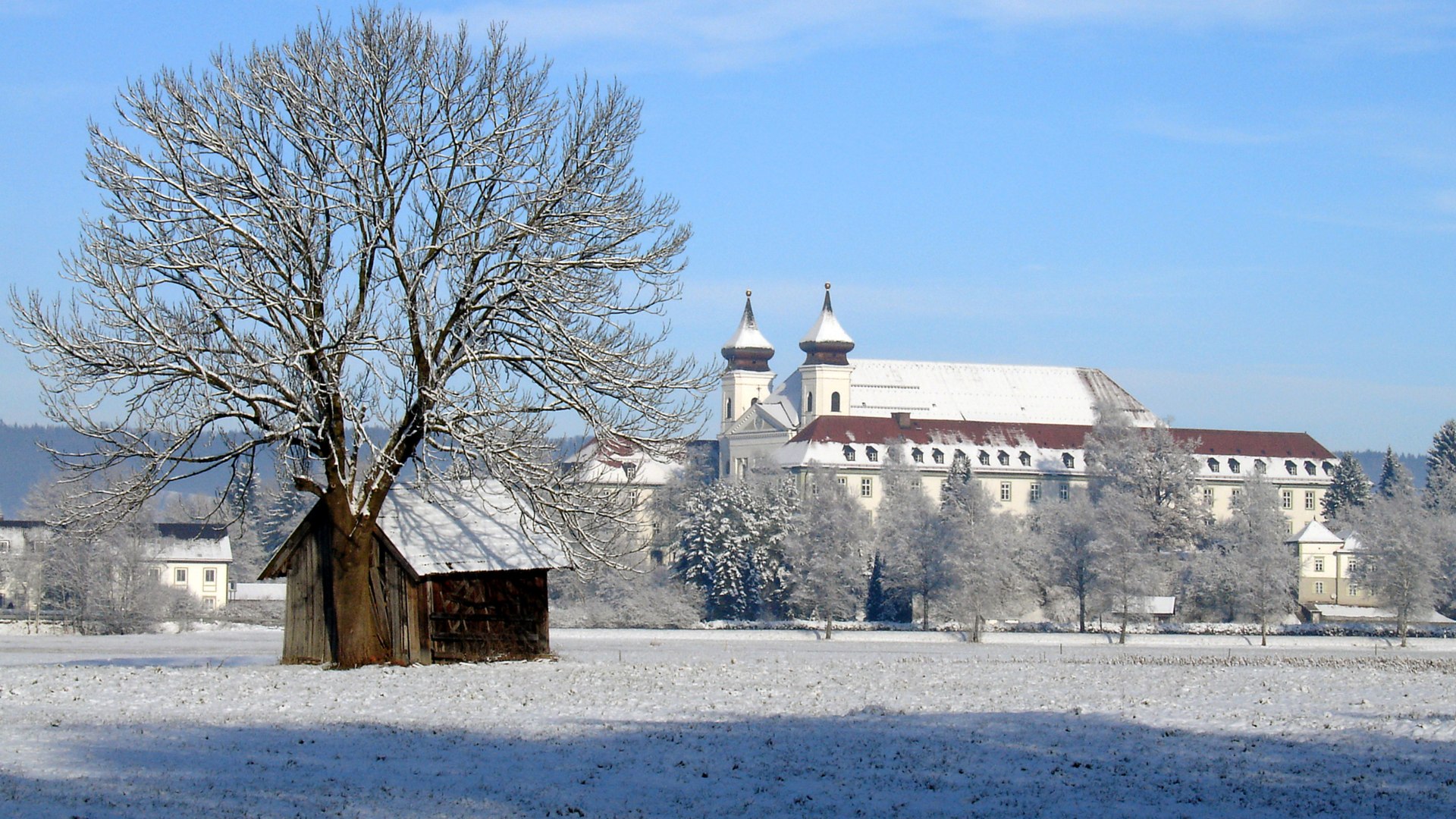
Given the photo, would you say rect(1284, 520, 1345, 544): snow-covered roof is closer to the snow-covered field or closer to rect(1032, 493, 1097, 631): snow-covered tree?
rect(1032, 493, 1097, 631): snow-covered tree

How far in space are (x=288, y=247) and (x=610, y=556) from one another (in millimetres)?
6668

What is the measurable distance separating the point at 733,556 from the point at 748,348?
88425 millimetres

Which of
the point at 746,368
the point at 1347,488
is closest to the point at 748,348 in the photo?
the point at 746,368

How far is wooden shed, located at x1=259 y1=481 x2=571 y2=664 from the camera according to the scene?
83.6 ft

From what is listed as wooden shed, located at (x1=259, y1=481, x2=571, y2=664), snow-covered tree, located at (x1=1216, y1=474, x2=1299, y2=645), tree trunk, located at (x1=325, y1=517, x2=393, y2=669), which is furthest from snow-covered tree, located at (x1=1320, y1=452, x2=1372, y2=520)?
tree trunk, located at (x1=325, y1=517, x2=393, y2=669)

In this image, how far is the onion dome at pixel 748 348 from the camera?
560ft

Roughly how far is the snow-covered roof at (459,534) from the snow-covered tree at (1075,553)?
5192 centimetres

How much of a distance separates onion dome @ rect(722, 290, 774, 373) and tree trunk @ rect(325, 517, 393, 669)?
5722 inches

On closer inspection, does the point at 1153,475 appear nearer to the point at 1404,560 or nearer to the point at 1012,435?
the point at 1404,560

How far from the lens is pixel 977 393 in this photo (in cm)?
15950

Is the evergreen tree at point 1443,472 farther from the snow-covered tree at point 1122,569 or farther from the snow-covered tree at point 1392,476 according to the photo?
the snow-covered tree at point 1122,569

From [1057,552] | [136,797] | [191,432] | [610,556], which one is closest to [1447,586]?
[1057,552]

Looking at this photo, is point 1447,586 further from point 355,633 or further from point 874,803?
point 874,803

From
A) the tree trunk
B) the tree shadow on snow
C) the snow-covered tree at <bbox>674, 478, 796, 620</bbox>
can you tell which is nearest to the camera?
the tree shadow on snow
